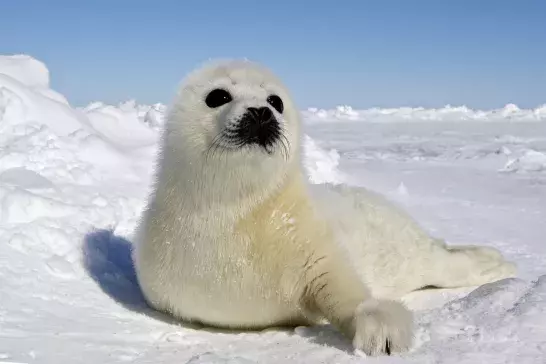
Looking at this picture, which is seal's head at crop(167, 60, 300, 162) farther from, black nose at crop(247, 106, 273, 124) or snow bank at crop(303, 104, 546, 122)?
snow bank at crop(303, 104, 546, 122)

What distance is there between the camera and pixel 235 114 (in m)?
2.27

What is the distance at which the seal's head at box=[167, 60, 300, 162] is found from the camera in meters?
2.26

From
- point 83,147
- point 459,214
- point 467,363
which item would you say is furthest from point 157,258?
point 459,214

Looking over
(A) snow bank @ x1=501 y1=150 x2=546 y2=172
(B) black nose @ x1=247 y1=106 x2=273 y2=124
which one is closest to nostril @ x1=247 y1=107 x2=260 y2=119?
(B) black nose @ x1=247 y1=106 x2=273 y2=124

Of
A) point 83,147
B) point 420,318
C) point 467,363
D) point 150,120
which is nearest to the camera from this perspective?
point 467,363

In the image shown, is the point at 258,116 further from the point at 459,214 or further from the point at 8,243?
the point at 459,214

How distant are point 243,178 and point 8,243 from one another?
1369 millimetres

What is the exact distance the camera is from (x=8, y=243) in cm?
297

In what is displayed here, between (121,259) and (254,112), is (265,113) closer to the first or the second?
(254,112)

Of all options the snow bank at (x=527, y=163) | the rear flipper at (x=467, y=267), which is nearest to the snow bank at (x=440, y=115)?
the snow bank at (x=527, y=163)

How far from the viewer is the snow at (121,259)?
78.2 inches

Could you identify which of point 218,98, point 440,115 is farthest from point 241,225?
point 440,115

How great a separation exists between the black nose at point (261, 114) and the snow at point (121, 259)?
802 millimetres

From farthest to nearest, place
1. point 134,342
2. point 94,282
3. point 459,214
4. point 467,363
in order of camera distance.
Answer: point 459,214 < point 94,282 < point 134,342 < point 467,363
